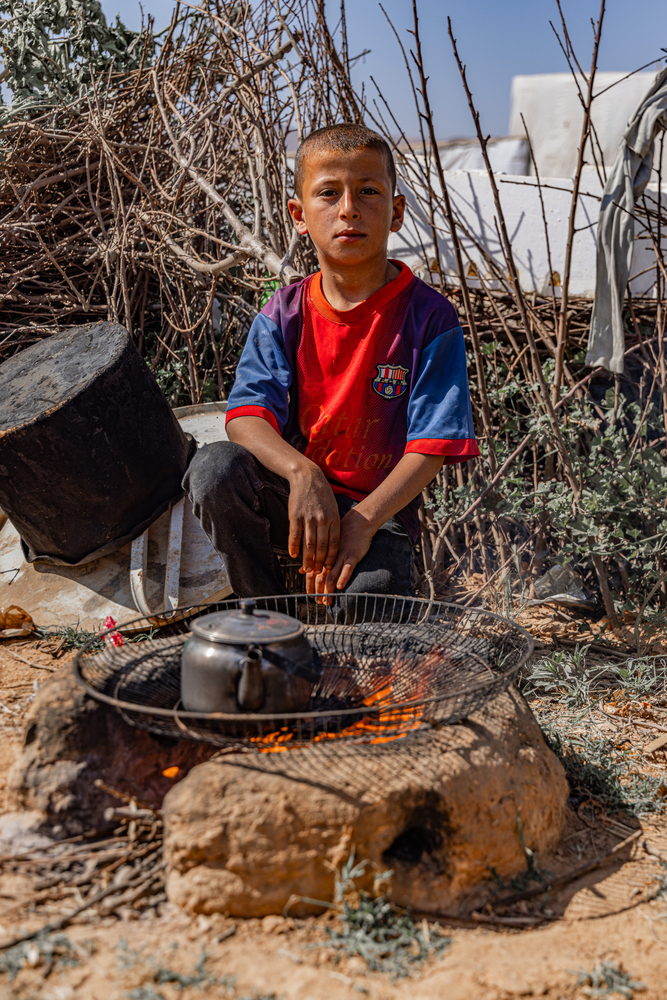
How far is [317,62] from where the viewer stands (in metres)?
Answer: 3.56

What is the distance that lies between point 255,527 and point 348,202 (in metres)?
1.05

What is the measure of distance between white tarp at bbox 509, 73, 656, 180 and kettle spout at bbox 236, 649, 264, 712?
668cm

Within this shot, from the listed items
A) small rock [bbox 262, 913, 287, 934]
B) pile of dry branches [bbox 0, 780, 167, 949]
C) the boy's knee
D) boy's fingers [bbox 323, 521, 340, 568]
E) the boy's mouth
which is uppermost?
the boy's mouth

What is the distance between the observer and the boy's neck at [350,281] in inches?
99.3

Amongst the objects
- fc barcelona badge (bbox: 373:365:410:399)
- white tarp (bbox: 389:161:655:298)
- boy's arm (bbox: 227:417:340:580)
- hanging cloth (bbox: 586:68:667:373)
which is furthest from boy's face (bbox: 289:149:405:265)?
white tarp (bbox: 389:161:655:298)

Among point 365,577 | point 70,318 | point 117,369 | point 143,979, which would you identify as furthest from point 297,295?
point 70,318

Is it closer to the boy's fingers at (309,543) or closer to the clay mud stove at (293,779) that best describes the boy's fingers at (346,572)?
the boy's fingers at (309,543)

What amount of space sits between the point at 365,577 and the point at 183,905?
43.3 inches

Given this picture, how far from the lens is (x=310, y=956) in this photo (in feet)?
4.25

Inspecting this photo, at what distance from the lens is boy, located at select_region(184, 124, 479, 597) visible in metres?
2.24

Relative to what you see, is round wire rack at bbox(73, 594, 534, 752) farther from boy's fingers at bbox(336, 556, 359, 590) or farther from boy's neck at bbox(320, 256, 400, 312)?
boy's neck at bbox(320, 256, 400, 312)

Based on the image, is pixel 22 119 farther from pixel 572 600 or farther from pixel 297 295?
pixel 572 600

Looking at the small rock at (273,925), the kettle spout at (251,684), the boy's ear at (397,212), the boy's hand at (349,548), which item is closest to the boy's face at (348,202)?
the boy's ear at (397,212)

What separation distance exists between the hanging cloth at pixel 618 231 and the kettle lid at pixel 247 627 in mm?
2027
